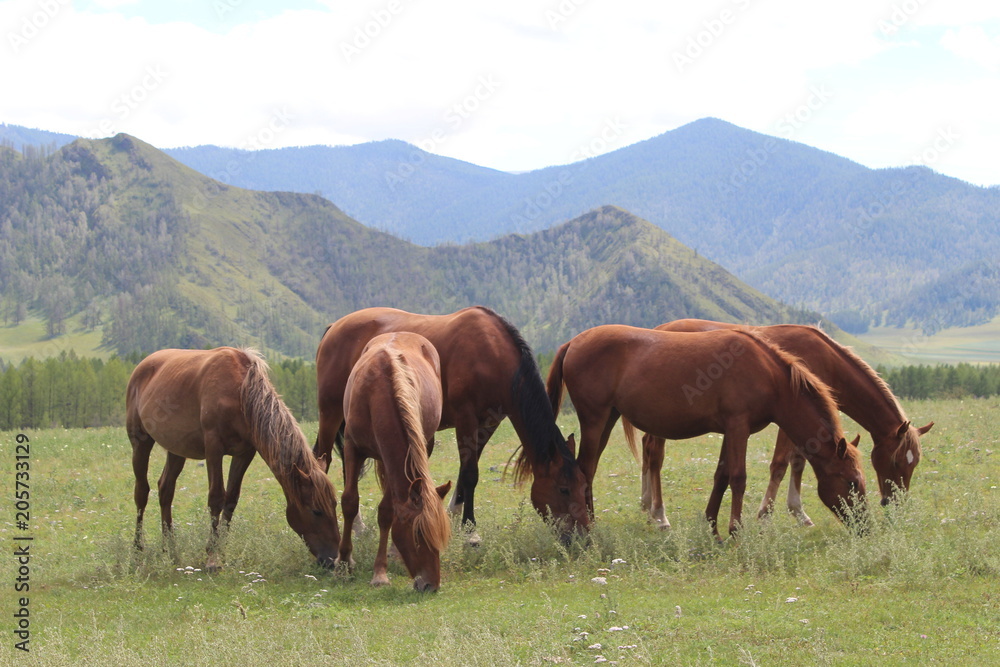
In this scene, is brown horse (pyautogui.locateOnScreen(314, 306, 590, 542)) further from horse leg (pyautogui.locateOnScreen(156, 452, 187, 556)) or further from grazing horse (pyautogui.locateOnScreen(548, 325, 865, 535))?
horse leg (pyautogui.locateOnScreen(156, 452, 187, 556))

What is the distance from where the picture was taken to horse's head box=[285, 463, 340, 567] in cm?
1042

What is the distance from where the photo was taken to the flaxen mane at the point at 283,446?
34.4ft

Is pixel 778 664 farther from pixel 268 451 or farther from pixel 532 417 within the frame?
pixel 268 451

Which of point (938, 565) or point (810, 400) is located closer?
point (938, 565)

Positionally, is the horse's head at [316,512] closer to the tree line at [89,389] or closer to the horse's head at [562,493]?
the horse's head at [562,493]

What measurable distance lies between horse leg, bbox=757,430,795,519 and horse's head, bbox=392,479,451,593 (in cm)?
560

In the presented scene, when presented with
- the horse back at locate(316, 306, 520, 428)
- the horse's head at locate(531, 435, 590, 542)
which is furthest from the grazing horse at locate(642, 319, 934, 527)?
the horse back at locate(316, 306, 520, 428)

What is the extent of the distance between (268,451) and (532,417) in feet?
12.3

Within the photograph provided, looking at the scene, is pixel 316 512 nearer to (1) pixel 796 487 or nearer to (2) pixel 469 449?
(2) pixel 469 449

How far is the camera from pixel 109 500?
16734 millimetres

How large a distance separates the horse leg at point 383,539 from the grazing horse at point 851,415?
4.94 metres

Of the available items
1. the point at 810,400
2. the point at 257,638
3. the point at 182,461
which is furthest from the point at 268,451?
the point at 810,400

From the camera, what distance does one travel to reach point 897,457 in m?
11.6

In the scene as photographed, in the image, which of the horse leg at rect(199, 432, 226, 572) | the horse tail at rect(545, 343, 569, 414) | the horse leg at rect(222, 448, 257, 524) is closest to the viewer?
the horse leg at rect(199, 432, 226, 572)
